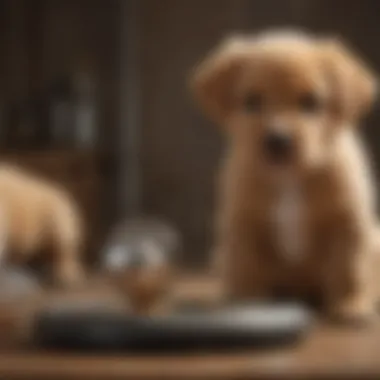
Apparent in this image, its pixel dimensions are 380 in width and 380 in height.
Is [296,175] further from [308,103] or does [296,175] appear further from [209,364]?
[209,364]

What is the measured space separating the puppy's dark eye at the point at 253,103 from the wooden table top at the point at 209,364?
0.20 m

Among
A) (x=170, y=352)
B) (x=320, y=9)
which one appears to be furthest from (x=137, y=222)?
(x=170, y=352)

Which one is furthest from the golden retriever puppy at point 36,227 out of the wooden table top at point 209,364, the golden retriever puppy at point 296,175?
the wooden table top at point 209,364

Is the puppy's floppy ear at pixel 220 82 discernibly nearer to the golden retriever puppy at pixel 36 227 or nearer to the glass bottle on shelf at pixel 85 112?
the golden retriever puppy at pixel 36 227

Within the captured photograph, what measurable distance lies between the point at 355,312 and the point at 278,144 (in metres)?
0.13

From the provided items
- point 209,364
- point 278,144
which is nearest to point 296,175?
point 278,144

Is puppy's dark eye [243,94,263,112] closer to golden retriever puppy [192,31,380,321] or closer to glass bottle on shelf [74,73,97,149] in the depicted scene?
golden retriever puppy [192,31,380,321]

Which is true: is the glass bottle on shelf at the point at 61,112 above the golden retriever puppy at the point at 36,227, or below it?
above

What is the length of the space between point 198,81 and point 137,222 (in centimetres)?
49

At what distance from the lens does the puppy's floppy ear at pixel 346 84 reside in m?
0.77

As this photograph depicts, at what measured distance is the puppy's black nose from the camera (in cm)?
74

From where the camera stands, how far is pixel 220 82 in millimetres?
795

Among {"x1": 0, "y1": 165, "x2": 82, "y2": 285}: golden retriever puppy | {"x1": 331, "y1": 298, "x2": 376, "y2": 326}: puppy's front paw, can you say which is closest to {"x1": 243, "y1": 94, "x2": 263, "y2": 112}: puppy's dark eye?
{"x1": 331, "y1": 298, "x2": 376, "y2": 326}: puppy's front paw

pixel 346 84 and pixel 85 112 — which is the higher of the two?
pixel 85 112
